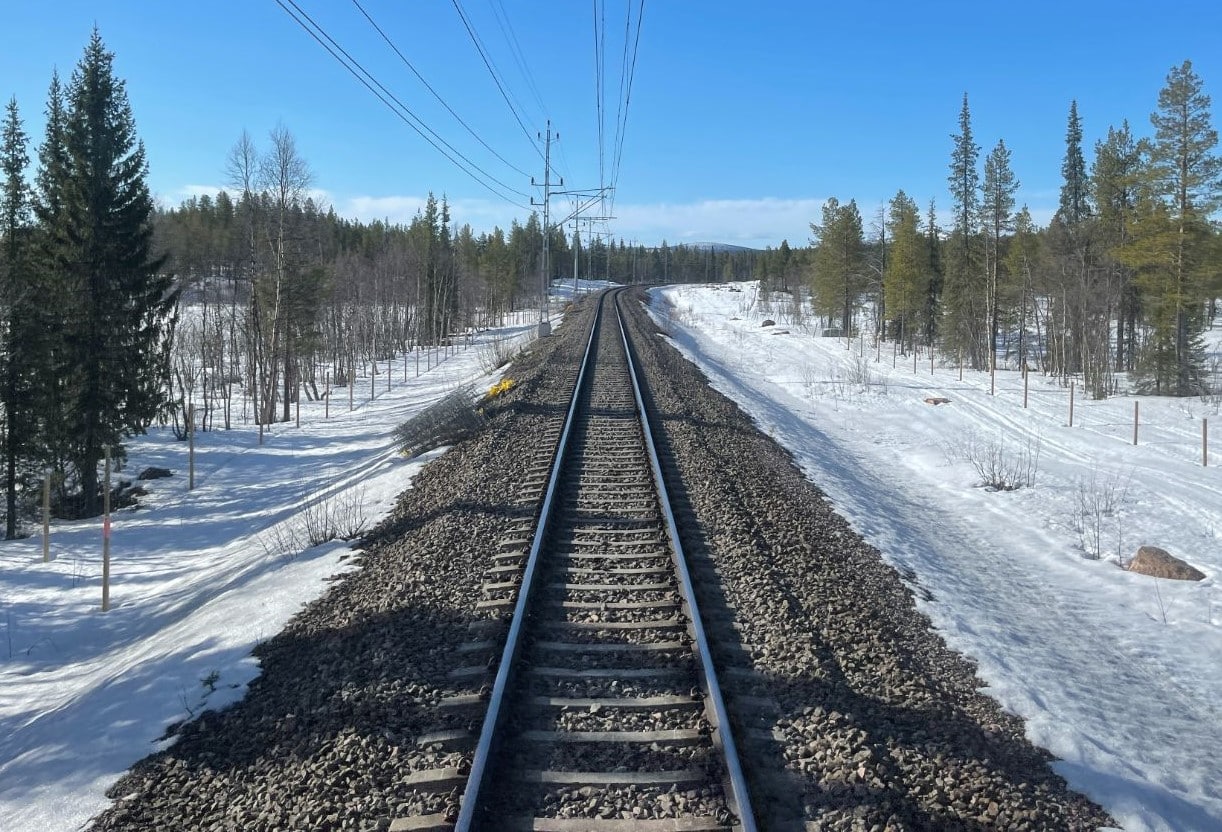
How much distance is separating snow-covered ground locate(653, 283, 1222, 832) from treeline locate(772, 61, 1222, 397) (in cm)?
840

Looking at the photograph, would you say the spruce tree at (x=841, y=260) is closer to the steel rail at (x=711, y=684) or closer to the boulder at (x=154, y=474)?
the boulder at (x=154, y=474)

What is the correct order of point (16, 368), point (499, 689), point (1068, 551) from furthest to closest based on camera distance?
1. point (16, 368)
2. point (1068, 551)
3. point (499, 689)

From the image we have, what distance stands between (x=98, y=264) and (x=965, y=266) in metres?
43.1

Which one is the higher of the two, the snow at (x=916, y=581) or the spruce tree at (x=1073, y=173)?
the spruce tree at (x=1073, y=173)

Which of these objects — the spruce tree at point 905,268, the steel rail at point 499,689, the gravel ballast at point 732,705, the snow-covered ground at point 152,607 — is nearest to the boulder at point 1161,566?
the gravel ballast at point 732,705

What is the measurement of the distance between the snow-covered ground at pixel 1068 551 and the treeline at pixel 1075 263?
27.6ft

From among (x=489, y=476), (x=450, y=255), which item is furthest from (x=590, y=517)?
(x=450, y=255)

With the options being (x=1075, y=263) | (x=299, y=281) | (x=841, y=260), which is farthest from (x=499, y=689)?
(x=841, y=260)

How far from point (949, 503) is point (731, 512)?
206 inches

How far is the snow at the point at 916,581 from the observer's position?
4969 mm

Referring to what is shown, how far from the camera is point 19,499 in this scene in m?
19.5

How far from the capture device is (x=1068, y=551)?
31.9ft

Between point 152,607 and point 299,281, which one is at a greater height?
point 299,281

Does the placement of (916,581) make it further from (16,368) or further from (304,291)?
(304,291)
